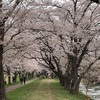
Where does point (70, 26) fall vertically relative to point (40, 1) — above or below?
below

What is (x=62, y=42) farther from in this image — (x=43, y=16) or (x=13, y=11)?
(x=13, y=11)

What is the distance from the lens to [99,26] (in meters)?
20.0

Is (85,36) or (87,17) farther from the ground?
(87,17)

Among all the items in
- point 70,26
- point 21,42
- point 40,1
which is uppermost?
point 40,1

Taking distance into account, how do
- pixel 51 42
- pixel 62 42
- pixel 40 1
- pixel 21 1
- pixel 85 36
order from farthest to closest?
pixel 51 42
pixel 62 42
pixel 85 36
pixel 40 1
pixel 21 1

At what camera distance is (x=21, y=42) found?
1761 centimetres

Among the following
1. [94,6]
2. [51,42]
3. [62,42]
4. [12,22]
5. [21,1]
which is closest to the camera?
[21,1]

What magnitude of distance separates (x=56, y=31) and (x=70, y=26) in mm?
2044

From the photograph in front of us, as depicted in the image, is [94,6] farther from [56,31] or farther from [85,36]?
[56,31]

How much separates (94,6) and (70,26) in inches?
101

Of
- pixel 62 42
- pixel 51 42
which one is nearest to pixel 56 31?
pixel 62 42

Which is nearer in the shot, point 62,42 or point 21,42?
point 21,42

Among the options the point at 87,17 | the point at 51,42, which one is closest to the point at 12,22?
the point at 87,17

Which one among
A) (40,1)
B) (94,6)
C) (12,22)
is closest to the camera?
(12,22)
